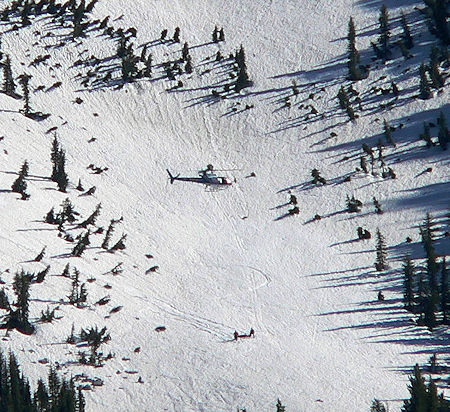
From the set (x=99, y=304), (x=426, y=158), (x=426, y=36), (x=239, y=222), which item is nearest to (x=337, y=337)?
(x=99, y=304)

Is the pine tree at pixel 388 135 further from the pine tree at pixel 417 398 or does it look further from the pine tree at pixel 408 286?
the pine tree at pixel 417 398

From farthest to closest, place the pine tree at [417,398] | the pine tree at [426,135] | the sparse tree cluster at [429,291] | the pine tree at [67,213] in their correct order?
the pine tree at [426,135] → the pine tree at [67,213] → the sparse tree cluster at [429,291] → the pine tree at [417,398]

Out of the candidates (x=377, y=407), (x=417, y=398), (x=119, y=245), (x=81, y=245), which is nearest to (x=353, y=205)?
(x=119, y=245)

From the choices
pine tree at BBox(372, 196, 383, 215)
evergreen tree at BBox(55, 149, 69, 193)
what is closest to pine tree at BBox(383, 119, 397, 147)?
pine tree at BBox(372, 196, 383, 215)

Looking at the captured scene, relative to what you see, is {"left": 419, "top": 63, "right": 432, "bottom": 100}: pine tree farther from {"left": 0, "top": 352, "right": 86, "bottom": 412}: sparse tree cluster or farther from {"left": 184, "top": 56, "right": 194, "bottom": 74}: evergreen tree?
{"left": 0, "top": 352, "right": 86, "bottom": 412}: sparse tree cluster

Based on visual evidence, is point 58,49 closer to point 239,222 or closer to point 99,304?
point 239,222

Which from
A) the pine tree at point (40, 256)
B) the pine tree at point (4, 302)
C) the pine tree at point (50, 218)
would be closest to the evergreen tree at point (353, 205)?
the pine tree at point (50, 218)

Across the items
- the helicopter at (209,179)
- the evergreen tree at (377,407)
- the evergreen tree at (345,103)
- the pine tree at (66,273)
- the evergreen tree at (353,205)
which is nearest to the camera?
the evergreen tree at (377,407)
